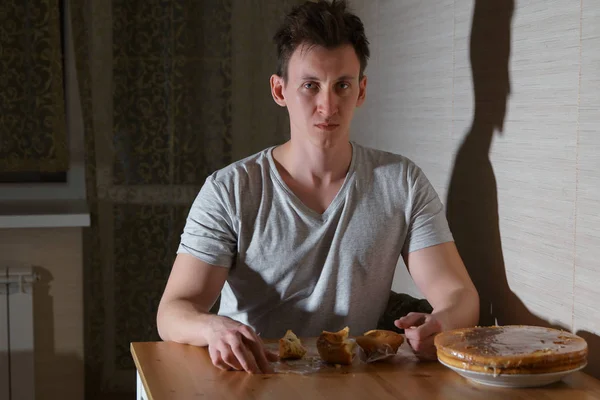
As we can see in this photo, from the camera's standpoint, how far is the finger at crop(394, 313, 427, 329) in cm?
155

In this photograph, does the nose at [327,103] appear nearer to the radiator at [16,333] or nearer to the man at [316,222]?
the man at [316,222]

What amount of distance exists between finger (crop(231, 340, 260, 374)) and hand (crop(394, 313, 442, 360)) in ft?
0.92

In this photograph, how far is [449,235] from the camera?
188cm

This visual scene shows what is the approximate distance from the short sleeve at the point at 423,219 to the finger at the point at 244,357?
586 millimetres

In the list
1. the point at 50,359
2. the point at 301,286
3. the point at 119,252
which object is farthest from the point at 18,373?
the point at 301,286

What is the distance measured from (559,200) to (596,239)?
0.47 ft

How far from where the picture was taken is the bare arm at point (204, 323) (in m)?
1.44

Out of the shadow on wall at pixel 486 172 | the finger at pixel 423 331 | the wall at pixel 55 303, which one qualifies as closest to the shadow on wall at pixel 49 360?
the wall at pixel 55 303

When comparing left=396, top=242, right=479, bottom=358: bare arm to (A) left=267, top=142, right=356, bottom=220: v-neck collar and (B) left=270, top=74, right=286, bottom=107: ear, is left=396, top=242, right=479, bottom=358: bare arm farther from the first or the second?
(B) left=270, top=74, right=286, bottom=107: ear

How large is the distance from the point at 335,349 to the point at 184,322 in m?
0.32

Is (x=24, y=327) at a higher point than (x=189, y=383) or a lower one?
lower

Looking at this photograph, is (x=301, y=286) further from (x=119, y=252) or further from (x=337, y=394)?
(x=119, y=252)

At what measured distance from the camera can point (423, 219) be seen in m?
1.88

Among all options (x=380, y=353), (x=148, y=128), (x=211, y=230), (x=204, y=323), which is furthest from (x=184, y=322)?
(x=148, y=128)
